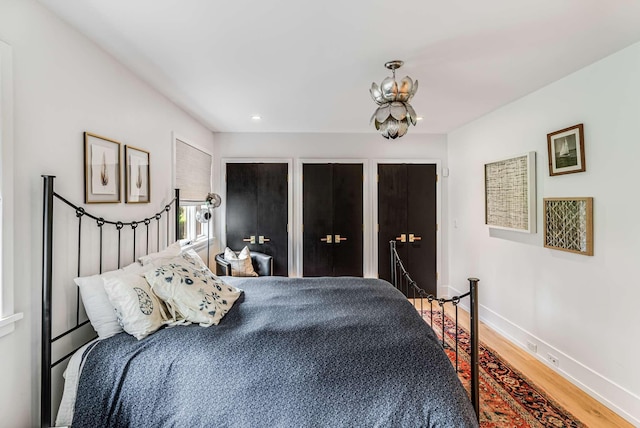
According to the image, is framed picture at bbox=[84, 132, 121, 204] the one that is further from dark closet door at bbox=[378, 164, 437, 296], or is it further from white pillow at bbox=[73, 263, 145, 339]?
dark closet door at bbox=[378, 164, 437, 296]

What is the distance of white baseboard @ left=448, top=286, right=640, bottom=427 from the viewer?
7.13 feet

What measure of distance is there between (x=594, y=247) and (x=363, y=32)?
236cm

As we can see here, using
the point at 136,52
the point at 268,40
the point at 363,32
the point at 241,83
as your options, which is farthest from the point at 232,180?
the point at 363,32

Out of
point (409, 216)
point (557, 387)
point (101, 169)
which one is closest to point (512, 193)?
point (409, 216)

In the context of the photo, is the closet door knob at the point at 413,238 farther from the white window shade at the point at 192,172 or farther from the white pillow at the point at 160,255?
the white pillow at the point at 160,255

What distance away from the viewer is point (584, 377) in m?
2.51

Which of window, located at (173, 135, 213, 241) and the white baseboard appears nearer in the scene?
the white baseboard

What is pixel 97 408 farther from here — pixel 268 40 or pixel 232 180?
pixel 232 180

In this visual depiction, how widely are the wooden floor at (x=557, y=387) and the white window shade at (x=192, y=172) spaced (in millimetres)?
3686

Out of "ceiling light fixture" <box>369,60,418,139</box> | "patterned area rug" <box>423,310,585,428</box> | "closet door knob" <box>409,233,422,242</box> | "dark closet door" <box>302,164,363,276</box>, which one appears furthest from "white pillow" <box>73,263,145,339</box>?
"closet door knob" <box>409,233,422,242</box>

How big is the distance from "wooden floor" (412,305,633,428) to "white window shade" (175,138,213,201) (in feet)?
12.1

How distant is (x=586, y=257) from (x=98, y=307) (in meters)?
3.46

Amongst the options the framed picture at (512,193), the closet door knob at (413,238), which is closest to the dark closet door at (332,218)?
the closet door knob at (413,238)

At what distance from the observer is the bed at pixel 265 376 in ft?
4.57
